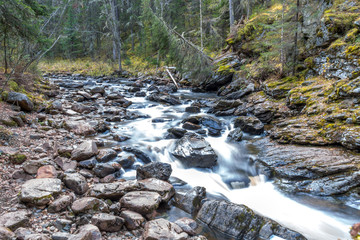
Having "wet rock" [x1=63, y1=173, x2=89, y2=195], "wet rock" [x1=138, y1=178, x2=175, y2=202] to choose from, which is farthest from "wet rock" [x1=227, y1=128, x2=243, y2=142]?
"wet rock" [x1=63, y1=173, x2=89, y2=195]

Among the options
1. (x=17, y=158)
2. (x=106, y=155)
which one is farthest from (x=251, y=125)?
(x=17, y=158)

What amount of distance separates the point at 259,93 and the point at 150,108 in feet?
22.3

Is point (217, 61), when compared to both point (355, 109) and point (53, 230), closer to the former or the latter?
point (355, 109)

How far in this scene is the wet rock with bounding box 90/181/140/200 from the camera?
186 inches

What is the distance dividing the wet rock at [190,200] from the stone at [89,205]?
1.70 m

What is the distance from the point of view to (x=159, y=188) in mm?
5219

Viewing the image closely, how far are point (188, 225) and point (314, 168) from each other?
4048 mm

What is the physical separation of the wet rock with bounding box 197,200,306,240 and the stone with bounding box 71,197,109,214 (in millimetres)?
2039

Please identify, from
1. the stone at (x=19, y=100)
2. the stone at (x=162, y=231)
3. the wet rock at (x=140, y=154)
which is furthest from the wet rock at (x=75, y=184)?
the stone at (x=19, y=100)

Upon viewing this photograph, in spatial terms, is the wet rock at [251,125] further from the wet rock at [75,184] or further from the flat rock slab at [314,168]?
the wet rock at [75,184]

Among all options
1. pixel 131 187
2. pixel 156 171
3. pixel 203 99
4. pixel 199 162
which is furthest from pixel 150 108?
pixel 131 187

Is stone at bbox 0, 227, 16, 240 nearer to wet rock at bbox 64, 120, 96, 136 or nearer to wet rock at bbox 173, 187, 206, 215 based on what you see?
wet rock at bbox 173, 187, 206, 215

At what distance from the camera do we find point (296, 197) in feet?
18.7

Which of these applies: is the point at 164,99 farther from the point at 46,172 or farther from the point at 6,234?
the point at 6,234
